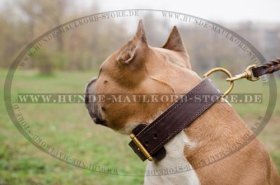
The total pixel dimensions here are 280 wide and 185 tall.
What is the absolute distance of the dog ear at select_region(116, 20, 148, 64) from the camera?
6.66 feet

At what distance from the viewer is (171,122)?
199 cm

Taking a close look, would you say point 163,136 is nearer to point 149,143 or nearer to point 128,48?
point 149,143

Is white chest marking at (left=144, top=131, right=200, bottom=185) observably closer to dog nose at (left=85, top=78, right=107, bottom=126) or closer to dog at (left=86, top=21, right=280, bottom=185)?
dog at (left=86, top=21, right=280, bottom=185)

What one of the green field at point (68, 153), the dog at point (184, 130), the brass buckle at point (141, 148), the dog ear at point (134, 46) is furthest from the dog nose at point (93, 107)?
the green field at point (68, 153)

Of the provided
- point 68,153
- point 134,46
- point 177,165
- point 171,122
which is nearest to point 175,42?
point 134,46

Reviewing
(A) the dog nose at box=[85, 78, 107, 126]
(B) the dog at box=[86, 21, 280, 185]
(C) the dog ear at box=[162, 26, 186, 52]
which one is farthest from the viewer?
(C) the dog ear at box=[162, 26, 186, 52]

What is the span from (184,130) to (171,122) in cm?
8

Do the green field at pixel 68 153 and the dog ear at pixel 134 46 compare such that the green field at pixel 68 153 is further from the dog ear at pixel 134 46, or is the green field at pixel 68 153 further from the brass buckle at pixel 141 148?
the dog ear at pixel 134 46

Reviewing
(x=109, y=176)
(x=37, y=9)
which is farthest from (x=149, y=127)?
(x=37, y=9)

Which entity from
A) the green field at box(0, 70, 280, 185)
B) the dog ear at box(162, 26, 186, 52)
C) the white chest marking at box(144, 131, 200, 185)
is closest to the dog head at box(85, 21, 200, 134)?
the white chest marking at box(144, 131, 200, 185)

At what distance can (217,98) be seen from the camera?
211 cm

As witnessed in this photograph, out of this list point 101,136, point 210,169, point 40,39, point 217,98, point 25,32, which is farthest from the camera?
point 25,32

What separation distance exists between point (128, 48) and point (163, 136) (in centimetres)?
51

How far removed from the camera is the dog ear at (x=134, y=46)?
6.66ft
